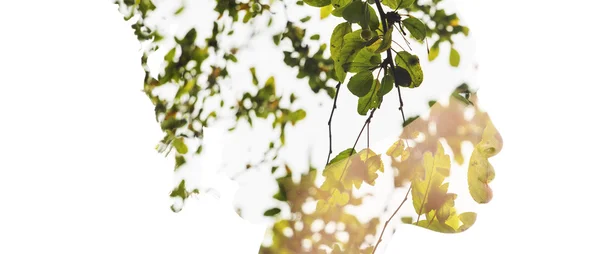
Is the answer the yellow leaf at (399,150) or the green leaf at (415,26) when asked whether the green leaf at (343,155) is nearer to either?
the yellow leaf at (399,150)

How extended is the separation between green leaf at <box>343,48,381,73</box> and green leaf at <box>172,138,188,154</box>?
279 mm

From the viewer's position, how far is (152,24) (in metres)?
0.79

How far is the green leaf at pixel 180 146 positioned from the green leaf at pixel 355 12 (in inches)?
12.3

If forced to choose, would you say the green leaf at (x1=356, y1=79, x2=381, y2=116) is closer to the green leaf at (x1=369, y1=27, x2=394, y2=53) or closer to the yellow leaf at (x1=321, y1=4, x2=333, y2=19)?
the green leaf at (x1=369, y1=27, x2=394, y2=53)

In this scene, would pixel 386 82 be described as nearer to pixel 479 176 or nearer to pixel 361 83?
pixel 361 83

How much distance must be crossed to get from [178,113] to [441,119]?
32cm

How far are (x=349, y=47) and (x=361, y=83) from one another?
0.04m

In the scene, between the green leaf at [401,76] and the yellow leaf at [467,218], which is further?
the yellow leaf at [467,218]

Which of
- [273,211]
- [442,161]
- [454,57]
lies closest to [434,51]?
[454,57]

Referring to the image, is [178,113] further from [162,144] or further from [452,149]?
[452,149]

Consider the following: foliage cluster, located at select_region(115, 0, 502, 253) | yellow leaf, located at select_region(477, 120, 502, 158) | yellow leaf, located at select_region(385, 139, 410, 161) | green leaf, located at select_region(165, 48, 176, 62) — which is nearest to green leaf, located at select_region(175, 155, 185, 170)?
foliage cluster, located at select_region(115, 0, 502, 253)

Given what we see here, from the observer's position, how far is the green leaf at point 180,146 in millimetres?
781

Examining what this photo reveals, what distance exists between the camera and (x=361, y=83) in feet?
1.94

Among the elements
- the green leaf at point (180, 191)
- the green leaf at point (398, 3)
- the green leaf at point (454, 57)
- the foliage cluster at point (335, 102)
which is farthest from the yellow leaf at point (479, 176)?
the green leaf at point (180, 191)
